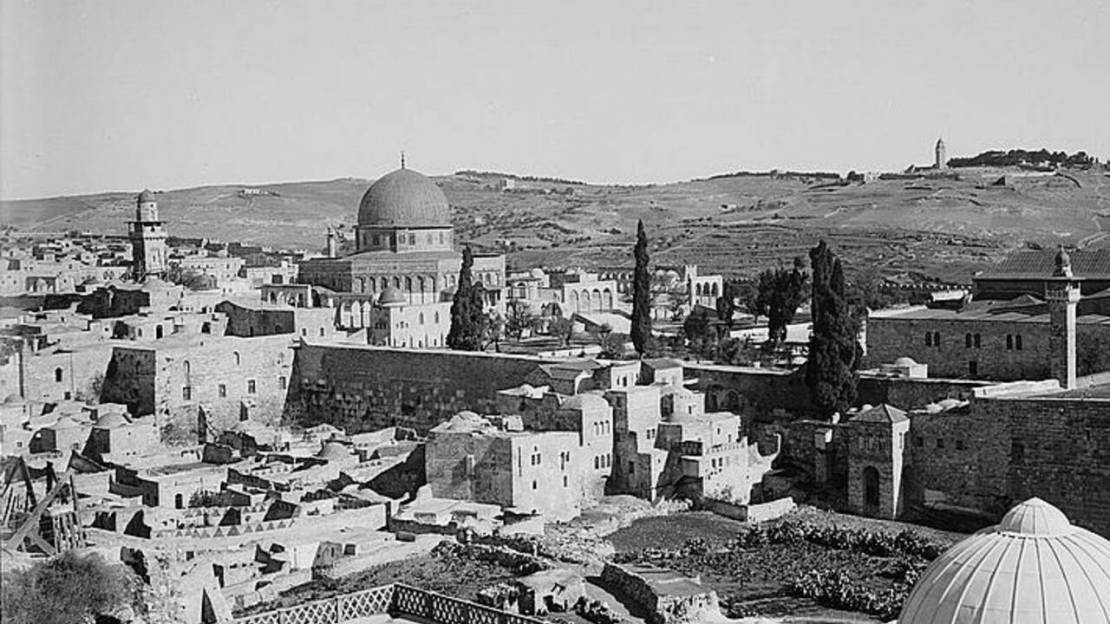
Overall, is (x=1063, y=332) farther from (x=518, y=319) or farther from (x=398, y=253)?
(x=398, y=253)

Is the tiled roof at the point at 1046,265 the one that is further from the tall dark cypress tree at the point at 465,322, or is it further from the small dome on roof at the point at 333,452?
the small dome on roof at the point at 333,452

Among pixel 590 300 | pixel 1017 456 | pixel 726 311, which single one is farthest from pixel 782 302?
pixel 590 300

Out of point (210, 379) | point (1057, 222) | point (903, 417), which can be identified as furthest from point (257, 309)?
point (1057, 222)

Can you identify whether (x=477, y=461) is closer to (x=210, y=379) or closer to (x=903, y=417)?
(x=903, y=417)

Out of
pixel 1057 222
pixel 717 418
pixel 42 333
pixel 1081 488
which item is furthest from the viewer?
pixel 1057 222

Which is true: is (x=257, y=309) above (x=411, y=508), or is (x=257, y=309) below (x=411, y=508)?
above

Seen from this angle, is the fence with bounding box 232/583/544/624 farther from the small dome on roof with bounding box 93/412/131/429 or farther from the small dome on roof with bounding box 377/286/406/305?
the small dome on roof with bounding box 377/286/406/305
